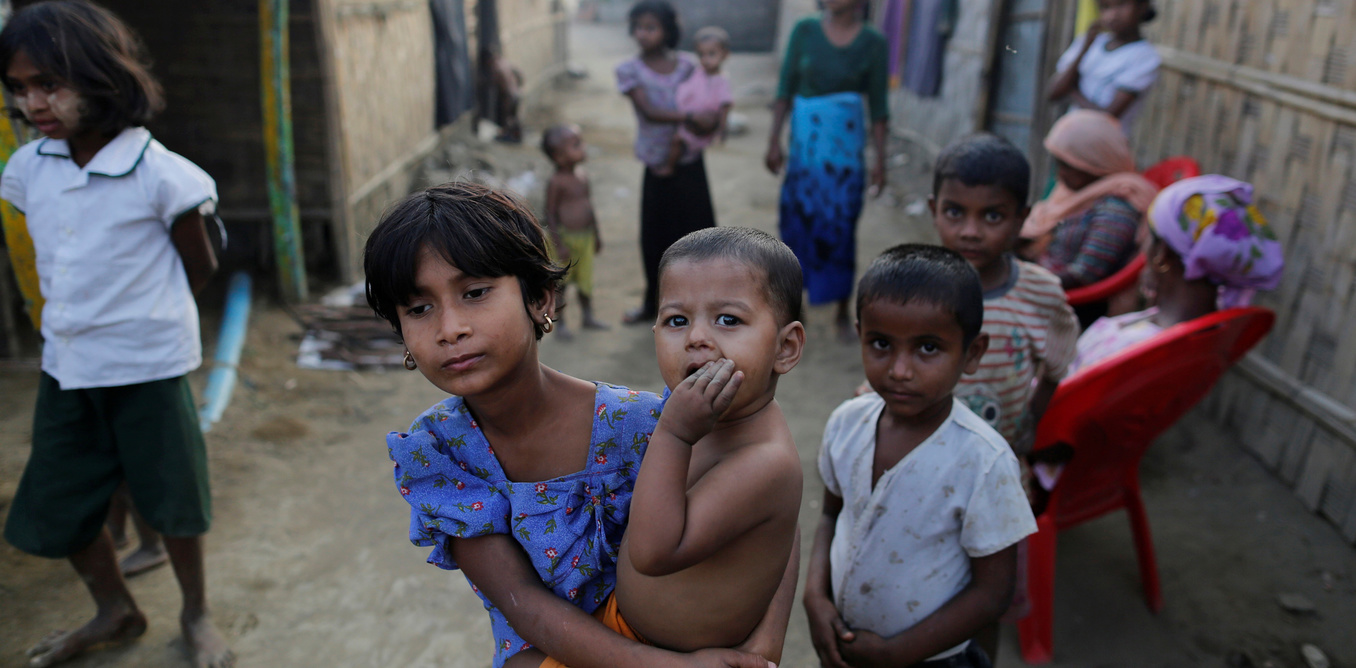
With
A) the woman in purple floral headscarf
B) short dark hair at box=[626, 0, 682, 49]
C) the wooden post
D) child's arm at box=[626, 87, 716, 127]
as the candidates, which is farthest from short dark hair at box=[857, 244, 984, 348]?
the wooden post

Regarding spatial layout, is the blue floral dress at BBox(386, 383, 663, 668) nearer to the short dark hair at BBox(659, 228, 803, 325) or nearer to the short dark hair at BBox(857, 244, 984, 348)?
the short dark hair at BBox(659, 228, 803, 325)

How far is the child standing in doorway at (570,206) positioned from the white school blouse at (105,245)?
284cm

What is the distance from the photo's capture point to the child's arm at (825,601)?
1.72 meters

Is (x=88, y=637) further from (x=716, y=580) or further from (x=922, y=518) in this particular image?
(x=922, y=518)

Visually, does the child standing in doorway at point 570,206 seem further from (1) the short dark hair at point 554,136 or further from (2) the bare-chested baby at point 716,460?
(2) the bare-chested baby at point 716,460

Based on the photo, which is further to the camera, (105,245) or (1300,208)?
(1300,208)

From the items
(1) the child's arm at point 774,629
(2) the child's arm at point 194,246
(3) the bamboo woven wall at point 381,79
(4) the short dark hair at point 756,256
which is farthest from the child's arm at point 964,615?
(3) the bamboo woven wall at point 381,79

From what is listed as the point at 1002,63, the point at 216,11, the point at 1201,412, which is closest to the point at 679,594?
the point at 1201,412

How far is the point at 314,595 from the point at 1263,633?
3025mm

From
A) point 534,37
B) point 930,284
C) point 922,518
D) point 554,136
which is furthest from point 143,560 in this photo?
point 534,37

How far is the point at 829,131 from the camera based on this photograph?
465 centimetres

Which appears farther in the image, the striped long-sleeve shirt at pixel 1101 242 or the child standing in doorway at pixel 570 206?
the child standing in doorway at pixel 570 206

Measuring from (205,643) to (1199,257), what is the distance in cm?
312

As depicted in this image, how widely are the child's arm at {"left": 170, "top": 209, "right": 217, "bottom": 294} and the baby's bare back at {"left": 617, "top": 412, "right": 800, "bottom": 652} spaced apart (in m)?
1.77
